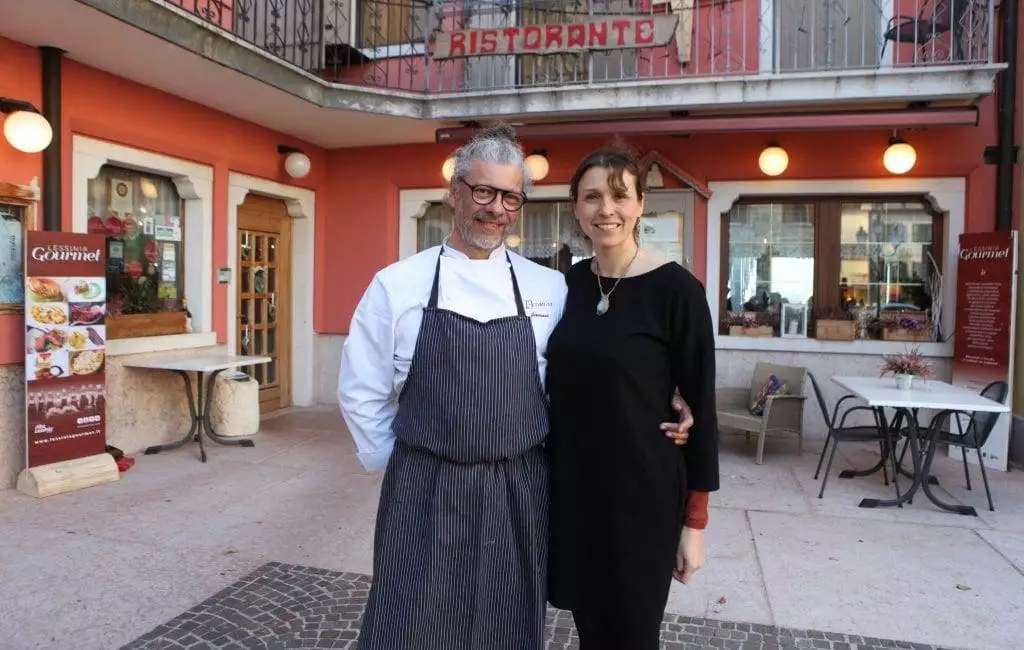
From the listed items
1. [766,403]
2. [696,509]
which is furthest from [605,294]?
[766,403]

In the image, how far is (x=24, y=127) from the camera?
5074mm

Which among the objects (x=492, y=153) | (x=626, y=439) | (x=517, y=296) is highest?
(x=492, y=153)

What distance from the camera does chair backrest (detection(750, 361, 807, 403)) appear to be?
21.6 ft

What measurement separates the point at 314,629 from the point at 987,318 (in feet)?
21.4

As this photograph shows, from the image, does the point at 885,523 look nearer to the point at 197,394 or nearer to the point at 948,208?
the point at 948,208

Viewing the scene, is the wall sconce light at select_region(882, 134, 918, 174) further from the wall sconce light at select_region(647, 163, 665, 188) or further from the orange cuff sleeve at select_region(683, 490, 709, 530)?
the orange cuff sleeve at select_region(683, 490, 709, 530)

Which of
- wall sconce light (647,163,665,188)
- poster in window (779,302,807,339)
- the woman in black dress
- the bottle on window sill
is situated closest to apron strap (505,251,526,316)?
the woman in black dress

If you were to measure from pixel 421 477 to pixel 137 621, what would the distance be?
7.51 feet

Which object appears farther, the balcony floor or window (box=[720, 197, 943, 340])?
window (box=[720, 197, 943, 340])

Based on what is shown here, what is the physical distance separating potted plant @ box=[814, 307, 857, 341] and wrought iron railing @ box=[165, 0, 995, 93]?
2.48 m

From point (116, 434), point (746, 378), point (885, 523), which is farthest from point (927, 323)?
point (116, 434)

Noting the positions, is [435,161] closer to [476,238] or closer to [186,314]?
[186,314]

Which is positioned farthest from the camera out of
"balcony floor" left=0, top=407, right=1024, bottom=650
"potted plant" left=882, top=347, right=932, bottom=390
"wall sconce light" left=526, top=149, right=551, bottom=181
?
"wall sconce light" left=526, top=149, right=551, bottom=181

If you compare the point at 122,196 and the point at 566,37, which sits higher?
the point at 566,37
